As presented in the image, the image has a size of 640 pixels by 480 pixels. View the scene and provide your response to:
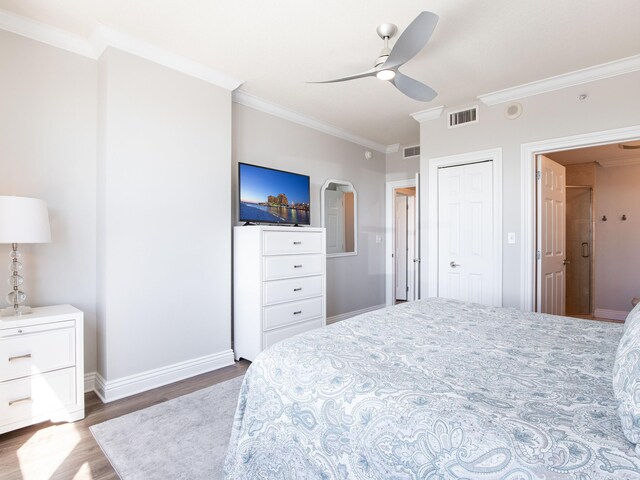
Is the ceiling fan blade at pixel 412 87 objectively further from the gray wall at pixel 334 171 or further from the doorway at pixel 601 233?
the doorway at pixel 601 233

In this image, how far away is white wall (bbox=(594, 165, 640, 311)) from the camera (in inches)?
197

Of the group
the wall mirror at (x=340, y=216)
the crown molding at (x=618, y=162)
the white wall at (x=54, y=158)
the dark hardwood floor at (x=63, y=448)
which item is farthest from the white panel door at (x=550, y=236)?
the white wall at (x=54, y=158)

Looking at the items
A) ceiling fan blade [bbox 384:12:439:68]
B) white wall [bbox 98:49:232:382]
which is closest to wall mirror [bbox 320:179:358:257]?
white wall [bbox 98:49:232:382]

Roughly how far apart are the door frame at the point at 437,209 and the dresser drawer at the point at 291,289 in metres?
1.39

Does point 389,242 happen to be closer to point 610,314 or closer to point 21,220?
point 610,314

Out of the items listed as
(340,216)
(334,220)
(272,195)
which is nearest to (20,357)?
(272,195)

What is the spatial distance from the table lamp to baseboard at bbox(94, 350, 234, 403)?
79 centimetres

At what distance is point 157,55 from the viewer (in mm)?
2754

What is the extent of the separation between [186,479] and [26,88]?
279cm

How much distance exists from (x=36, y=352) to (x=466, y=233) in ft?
12.8

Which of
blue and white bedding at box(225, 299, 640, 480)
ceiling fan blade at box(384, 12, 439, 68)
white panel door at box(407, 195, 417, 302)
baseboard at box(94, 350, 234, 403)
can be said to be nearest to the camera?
blue and white bedding at box(225, 299, 640, 480)

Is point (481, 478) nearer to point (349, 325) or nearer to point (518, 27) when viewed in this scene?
point (349, 325)

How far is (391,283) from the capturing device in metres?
5.54

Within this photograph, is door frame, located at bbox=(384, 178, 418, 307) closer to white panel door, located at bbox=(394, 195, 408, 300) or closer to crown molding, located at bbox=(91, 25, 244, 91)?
white panel door, located at bbox=(394, 195, 408, 300)
